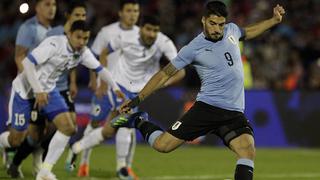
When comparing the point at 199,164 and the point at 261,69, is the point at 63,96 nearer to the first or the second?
the point at 199,164

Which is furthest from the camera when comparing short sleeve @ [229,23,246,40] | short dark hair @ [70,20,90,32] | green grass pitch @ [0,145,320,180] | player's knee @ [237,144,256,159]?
green grass pitch @ [0,145,320,180]

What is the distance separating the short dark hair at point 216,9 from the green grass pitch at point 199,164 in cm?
360

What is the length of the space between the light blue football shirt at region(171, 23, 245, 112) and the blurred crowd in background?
1001 centimetres

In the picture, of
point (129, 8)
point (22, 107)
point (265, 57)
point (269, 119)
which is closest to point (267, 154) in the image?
point (269, 119)

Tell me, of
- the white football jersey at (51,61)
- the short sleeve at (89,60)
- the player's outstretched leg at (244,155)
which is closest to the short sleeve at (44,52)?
the white football jersey at (51,61)

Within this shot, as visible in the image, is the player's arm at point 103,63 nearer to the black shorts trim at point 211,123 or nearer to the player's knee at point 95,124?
the player's knee at point 95,124

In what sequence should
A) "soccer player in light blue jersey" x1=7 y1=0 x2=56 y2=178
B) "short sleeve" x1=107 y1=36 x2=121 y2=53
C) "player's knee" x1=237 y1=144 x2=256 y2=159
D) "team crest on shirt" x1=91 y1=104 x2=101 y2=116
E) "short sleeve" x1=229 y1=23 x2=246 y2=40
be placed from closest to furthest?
"player's knee" x1=237 y1=144 x2=256 y2=159
"short sleeve" x1=229 y1=23 x2=246 y2=40
"soccer player in light blue jersey" x1=7 y1=0 x2=56 y2=178
"short sleeve" x1=107 y1=36 x2=121 y2=53
"team crest on shirt" x1=91 y1=104 x2=101 y2=116

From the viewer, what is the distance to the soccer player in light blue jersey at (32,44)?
39.2ft

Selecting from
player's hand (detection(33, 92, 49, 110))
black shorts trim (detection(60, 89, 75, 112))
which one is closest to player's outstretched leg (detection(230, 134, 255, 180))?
player's hand (detection(33, 92, 49, 110))

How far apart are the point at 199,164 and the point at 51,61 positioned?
4.63 m

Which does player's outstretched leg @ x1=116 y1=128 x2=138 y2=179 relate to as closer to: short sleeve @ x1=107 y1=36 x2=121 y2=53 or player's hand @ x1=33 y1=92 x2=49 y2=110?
short sleeve @ x1=107 y1=36 x2=121 y2=53

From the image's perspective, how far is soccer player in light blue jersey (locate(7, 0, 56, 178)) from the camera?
11.9 meters

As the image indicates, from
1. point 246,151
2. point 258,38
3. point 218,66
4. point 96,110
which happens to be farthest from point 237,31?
point 258,38

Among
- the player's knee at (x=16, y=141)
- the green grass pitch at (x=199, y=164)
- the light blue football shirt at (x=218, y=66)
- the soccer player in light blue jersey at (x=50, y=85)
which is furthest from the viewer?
the green grass pitch at (x=199, y=164)
